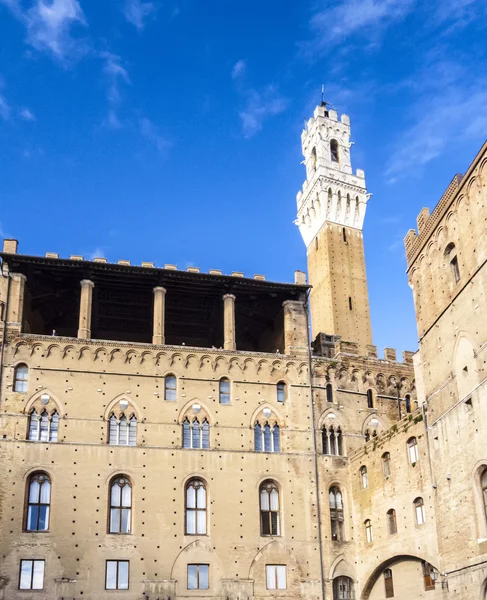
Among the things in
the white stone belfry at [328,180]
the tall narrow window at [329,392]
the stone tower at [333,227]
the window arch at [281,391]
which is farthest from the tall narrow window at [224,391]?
the white stone belfry at [328,180]

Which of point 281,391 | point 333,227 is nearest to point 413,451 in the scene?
point 281,391

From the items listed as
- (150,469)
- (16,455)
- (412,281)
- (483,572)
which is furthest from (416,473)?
(16,455)

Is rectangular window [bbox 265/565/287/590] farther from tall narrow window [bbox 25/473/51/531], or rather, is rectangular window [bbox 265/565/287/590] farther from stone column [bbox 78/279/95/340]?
stone column [bbox 78/279/95/340]

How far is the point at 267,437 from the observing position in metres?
39.6

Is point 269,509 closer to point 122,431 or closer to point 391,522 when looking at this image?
point 391,522

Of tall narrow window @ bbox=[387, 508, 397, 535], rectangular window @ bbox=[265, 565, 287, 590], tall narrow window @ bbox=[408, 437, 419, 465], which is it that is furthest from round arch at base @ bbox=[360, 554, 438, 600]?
tall narrow window @ bbox=[408, 437, 419, 465]

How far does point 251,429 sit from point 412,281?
10614mm

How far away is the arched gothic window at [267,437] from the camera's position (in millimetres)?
39344

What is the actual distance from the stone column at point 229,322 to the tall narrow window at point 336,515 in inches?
349

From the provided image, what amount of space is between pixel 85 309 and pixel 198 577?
1390 cm

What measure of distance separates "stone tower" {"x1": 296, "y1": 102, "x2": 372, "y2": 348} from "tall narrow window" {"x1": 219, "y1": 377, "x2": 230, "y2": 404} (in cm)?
1678

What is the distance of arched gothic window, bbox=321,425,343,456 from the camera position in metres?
40.3

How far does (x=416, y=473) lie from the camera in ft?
111

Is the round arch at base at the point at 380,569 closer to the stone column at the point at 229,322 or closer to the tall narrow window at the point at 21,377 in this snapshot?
the stone column at the point at 229,322
